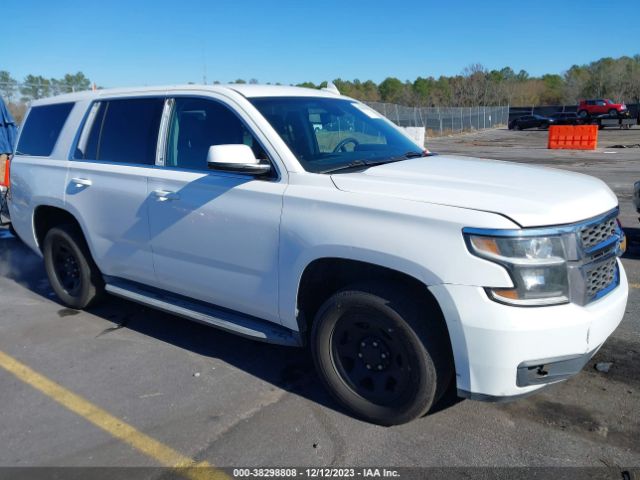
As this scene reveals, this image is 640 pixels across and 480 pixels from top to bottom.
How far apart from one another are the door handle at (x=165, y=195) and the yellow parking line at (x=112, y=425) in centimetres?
145

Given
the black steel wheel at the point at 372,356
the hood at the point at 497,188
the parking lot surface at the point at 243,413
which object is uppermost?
the hood at the point at 497,188

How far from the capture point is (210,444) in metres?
3.15

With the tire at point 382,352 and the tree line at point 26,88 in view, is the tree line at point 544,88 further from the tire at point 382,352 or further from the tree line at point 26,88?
the tire at point 382,352

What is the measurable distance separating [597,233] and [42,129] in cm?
486

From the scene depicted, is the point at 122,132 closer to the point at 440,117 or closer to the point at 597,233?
the point at 597,233

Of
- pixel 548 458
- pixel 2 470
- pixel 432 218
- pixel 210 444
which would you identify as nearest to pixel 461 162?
pixel 432 218

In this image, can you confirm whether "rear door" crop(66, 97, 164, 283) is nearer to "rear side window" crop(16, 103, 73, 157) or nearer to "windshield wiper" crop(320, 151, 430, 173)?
"rear side window" crop(16, 103, 73, 157)

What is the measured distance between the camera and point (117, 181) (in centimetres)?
441

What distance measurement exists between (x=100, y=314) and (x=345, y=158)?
296cm

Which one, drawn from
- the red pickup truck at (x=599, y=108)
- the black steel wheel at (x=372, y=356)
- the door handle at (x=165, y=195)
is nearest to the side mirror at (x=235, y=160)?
the door handle at (x=165, y=195)

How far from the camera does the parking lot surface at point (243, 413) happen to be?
3018mm

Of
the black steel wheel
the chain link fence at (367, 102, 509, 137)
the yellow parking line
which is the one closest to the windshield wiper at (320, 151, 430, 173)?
the black steel wheel

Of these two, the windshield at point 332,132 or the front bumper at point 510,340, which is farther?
the windshield at point 332,132

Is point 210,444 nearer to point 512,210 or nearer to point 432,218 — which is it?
point 432,218
